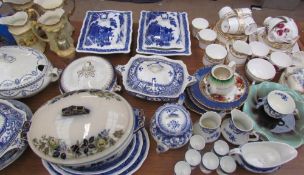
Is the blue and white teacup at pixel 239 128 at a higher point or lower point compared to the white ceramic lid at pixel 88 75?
lower

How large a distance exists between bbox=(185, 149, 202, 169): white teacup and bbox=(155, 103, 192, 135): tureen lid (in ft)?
0.22

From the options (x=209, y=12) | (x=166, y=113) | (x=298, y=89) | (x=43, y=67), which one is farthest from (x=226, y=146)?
(x=209, y=12)

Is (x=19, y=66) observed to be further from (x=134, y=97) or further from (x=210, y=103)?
Result: (x=210, y=103)

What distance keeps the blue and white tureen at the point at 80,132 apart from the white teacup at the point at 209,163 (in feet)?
0.72

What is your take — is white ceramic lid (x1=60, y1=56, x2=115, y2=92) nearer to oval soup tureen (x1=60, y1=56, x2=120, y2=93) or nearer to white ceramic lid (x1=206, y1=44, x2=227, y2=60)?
oval soup tureen (x1=60, y1=56, x2=120, y2=93)

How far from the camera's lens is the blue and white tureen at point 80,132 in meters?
0.54

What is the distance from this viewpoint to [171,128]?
0.66 metres

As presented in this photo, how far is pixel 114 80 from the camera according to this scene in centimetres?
76

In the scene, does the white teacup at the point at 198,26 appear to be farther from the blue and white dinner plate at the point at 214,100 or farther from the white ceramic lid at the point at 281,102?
the white ceramic lid at the point at 281,102

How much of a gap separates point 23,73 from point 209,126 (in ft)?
1.73

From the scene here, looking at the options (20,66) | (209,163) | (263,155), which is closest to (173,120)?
(209,163)

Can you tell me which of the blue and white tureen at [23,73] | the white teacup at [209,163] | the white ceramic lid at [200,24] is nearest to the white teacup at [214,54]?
the white ceramic lid at [200,24]

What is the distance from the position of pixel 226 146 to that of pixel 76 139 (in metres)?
0.38

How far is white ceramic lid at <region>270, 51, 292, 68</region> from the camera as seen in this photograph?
875 mm
